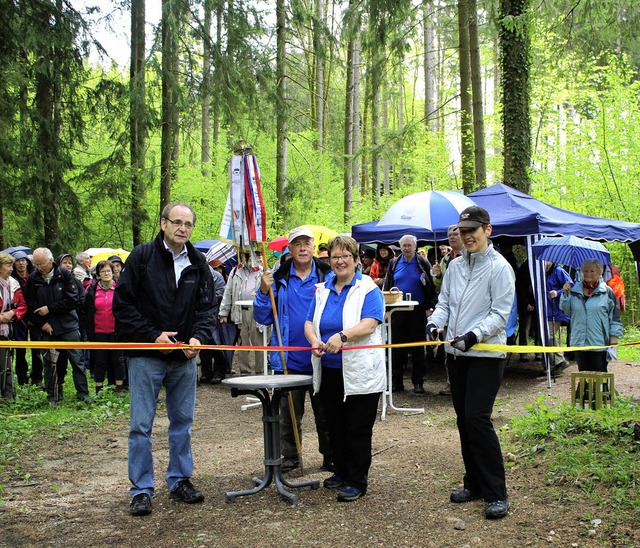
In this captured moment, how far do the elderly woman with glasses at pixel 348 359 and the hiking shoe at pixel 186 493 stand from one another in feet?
3.44

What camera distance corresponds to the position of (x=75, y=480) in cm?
601

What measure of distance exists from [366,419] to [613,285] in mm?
8496

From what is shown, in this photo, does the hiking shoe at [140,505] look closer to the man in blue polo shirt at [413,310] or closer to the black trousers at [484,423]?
the black trousers at [484,423]

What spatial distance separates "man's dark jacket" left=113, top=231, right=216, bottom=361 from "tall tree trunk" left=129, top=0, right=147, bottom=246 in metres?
10.8

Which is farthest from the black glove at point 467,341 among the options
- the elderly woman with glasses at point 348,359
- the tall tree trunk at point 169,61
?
the tall tree trunk at point 169,61

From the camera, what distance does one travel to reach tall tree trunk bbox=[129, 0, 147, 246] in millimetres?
15039

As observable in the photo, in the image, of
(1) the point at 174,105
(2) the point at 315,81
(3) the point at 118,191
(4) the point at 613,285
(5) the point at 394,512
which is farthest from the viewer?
(2) the point at 315,81

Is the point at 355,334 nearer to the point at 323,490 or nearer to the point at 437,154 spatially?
the point at 323,490

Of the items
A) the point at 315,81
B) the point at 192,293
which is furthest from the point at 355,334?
the point at 315,81

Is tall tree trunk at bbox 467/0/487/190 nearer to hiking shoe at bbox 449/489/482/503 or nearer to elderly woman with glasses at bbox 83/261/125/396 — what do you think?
elderly woman with glasses at bbox 83/261/125/396

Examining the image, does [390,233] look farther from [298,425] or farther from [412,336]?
[298,425]

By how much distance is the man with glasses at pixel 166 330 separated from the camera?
4.93 metres

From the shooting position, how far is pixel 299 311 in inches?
222

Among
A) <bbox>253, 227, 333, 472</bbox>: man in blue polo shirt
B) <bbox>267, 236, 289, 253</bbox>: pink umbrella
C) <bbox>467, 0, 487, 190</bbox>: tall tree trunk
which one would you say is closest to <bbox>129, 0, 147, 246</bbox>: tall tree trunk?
<bbox>267, 236, 289, 253</bbox>: pink umbrella
